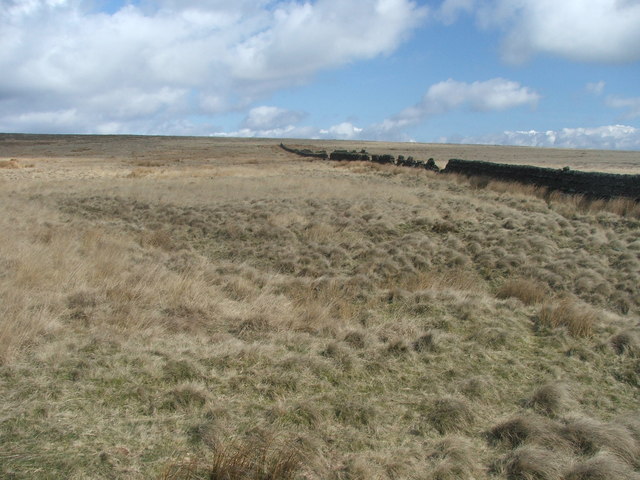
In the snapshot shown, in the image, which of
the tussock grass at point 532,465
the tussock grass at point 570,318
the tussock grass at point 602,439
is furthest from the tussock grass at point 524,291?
the tussock grass at point 532,465

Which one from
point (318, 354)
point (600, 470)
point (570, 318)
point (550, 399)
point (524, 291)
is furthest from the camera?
point (524, 291)

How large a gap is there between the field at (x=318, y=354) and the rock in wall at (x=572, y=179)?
5357mm

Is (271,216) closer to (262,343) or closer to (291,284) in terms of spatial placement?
(291,284)

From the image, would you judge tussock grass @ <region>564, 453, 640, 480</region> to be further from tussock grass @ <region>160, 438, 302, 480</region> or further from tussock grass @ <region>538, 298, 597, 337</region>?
tussock grass @ <region>538, 298, 597, 337</region>

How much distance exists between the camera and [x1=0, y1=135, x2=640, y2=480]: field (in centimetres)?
429

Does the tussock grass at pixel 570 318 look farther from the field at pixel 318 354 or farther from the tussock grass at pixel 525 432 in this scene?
the tussock grass at pixel 525 432

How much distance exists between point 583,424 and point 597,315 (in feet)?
12.4

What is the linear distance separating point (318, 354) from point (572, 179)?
18.6 m

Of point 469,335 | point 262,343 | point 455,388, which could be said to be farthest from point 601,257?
point 262,343

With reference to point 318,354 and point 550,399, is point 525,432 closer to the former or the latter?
point 550,399

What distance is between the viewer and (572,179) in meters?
21.3

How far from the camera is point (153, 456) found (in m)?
4.11

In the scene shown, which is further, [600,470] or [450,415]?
[450,415]

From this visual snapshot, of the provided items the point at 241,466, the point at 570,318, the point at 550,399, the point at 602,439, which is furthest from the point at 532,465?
the point at 570,318
